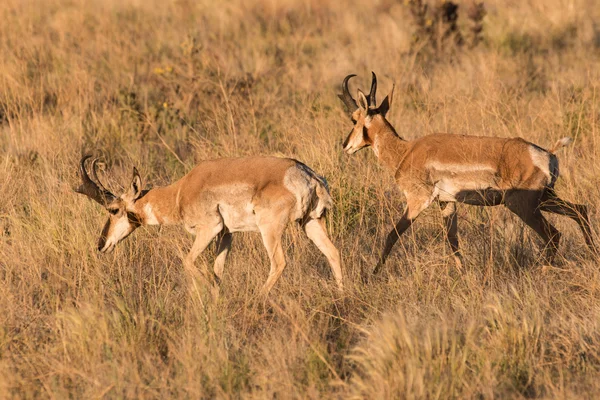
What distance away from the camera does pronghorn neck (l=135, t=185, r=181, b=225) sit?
7.01 m

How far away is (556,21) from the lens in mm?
15898

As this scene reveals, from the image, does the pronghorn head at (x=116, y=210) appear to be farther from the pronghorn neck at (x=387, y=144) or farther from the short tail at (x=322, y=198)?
the pronghorn neck at (x=387, y=144)

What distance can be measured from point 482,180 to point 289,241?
1736 millimetres

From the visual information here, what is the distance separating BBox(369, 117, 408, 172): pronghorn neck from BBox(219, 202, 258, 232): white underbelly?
1.80m

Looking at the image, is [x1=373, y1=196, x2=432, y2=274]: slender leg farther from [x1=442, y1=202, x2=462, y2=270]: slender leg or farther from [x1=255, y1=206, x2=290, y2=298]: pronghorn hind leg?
[x1=255, y1=206, x2=290, y2=298]: pronghorn hind leg

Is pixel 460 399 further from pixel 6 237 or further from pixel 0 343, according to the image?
pixel 6 237

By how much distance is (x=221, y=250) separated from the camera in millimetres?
7070

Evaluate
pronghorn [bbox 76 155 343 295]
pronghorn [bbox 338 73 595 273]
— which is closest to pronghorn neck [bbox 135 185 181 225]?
pronghorn [bbox 76 155 343 295]

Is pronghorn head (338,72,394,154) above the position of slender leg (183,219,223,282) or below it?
above

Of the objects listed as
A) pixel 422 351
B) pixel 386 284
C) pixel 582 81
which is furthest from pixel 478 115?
pixel 422 351

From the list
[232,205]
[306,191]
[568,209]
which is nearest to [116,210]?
[232,205]

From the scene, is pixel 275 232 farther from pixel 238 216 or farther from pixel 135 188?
pixel 135 188

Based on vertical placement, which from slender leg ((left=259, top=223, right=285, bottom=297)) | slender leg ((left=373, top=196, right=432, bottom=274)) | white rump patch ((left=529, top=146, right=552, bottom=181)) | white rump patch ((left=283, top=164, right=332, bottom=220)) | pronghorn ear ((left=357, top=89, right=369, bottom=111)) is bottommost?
slender leg ((left=373, top=196, right=432, bottom=274))

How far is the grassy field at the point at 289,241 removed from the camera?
489 cm
